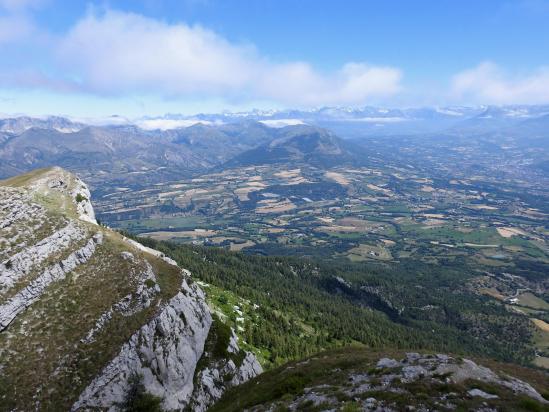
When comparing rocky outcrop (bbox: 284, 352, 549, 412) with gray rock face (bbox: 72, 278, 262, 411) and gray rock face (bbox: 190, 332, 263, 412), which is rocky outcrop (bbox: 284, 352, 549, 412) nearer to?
gray rock face (bbox: 72, 278, 262, 411)

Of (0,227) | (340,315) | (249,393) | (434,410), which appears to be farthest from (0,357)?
(340,315)

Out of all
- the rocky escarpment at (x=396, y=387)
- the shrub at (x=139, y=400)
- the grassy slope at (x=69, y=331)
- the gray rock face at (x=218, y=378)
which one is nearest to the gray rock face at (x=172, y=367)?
the gray rock face at (x=218, y=378)

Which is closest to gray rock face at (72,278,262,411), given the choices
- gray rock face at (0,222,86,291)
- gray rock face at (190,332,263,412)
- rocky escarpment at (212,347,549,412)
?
gray rock face at (190,332,263,412)

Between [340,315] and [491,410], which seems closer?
[491,410]

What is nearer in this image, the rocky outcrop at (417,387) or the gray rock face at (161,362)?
the rocky outcrop at (417,387)

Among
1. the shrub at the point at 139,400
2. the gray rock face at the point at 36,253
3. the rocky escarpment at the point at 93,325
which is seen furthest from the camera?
the gray rock face at the point at 36,253

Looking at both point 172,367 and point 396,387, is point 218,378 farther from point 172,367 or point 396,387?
point 396,387

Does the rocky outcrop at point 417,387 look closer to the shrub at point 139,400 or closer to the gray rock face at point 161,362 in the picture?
the shrub at point 139,400

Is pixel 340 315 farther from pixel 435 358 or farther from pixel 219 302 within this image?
pixel 435 358

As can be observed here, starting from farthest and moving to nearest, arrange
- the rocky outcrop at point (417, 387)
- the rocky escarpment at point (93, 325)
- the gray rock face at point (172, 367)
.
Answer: the gray rock face at point (172, 367)
the rocky escarpment at point (93, 325)
the rocky outcrop at point (417, 387)
